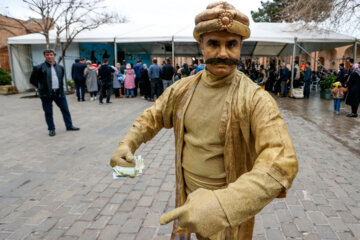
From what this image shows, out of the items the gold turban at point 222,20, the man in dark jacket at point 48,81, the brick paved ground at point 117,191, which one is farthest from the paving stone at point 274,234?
the man in dark jacket at point 48,81

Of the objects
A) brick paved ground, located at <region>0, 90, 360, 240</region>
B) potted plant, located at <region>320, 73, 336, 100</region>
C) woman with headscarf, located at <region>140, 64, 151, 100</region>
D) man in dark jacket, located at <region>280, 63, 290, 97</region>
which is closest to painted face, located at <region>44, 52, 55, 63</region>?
brick paved ground, located at <region>0, 90, 360, 240</region>

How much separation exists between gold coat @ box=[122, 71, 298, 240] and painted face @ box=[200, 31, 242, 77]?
0.11 metres

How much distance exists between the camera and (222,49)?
137cm

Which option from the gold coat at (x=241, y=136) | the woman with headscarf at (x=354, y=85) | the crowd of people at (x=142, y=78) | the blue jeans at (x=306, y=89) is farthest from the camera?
the blue jeans at (x=306, y=89)

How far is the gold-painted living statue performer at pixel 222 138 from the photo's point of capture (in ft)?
3.00

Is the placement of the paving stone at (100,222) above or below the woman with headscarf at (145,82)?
below

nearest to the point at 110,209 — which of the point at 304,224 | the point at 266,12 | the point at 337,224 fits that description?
the point at 304,224

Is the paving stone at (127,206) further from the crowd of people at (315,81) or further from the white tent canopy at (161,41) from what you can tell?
the white tent canopy at (161,41)

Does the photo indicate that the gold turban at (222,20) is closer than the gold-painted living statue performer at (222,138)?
No

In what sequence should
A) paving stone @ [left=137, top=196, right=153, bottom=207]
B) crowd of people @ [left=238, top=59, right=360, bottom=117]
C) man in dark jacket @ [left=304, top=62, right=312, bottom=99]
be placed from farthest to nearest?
man in dark jacket @ [left=304, top=62, right=312, bottom=99] → crowd of people @ [left=238, top=59, right=360, bottom=117] → paving stone @ [left=137, top=196, right=153, bottom=207]

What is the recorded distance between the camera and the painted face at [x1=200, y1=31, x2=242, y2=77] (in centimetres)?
137

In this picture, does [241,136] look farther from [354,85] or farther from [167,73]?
[167,73]

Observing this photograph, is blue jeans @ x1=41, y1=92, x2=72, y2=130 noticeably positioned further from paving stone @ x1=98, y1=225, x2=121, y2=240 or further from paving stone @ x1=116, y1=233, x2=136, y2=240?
paving stone @ x1=116, y1=233, x2=136, y2=240

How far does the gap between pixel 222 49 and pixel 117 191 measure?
2.92 metres
